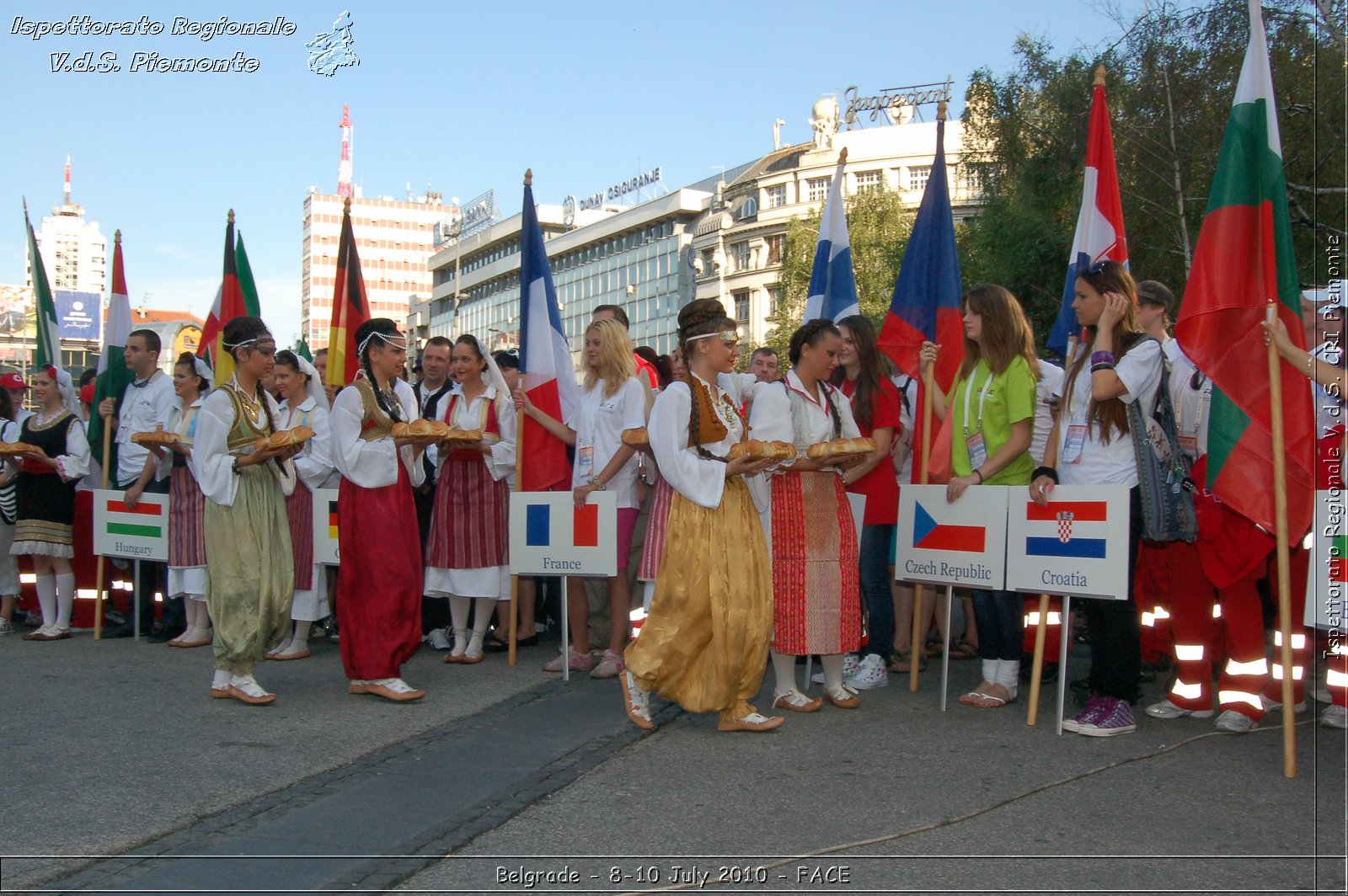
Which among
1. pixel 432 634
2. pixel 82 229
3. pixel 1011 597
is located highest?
pixel 82 229

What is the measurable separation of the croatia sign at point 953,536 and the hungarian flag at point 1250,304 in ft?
3.52

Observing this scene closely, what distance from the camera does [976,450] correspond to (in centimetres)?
639

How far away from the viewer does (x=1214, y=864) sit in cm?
379

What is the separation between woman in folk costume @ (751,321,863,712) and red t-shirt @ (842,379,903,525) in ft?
3.30

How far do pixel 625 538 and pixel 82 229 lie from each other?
172 metres

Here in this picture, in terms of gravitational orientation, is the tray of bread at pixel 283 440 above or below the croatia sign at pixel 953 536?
above

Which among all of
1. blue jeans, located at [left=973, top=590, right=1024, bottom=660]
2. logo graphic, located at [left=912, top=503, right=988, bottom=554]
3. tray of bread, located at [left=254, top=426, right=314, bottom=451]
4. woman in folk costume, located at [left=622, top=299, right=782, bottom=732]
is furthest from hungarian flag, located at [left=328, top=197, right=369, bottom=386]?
blue jeans, located at [left=973, top=590, right=1024, bottom=660]

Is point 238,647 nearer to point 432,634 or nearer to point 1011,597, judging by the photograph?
point 432,634

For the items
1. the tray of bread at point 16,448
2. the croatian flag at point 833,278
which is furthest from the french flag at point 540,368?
the tray of bread at point 16,448

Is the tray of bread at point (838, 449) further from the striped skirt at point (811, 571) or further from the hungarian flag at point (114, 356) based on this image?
the hungarian flag at point (114, 356)

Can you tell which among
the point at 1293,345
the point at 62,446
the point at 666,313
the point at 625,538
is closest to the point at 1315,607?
the point at 1293,345

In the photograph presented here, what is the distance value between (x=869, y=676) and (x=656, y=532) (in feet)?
5.22

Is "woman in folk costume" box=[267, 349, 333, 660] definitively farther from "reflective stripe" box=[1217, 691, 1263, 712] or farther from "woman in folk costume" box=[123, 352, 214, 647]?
"reflective stripe" box=[1217, 691, 1263, 712]

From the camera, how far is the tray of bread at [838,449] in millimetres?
5801
